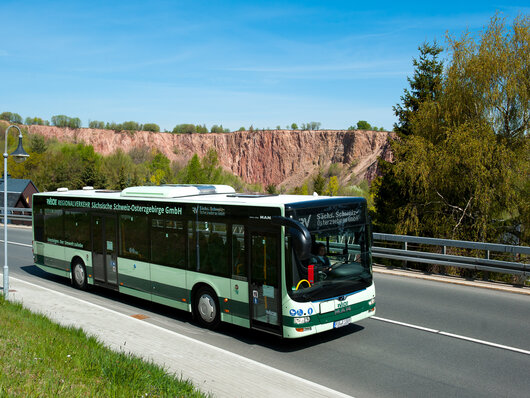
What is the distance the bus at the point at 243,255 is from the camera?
8086 mm

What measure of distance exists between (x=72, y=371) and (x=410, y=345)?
5.39m

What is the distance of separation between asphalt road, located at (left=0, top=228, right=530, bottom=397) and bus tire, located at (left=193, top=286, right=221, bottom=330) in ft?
0.66

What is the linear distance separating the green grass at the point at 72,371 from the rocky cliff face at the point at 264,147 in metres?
134

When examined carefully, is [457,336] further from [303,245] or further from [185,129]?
[185,129]

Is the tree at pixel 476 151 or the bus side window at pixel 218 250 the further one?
the tree at pixel 476 151

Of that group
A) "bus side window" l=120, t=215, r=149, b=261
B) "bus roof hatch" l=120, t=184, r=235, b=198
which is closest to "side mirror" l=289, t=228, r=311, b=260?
"bus roof hatch" l=120, t=184, r=235, b=198

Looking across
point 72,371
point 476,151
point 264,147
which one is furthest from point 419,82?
point 264,147

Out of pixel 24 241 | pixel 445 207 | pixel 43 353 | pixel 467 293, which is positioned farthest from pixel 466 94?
pixel 24 241

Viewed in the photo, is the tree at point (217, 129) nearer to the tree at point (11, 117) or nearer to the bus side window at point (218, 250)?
the tree at point (11, 117)

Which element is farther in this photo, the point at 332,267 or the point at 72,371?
the point at 332,267

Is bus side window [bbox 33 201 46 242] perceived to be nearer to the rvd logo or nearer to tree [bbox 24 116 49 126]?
the rvd logo

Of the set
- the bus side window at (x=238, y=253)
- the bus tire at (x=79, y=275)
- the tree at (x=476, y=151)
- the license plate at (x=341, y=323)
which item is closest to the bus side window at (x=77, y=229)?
the bus tire at (x=79, y=275)

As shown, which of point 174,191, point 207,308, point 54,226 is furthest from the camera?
point 54,226

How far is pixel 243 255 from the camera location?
8812 mm
